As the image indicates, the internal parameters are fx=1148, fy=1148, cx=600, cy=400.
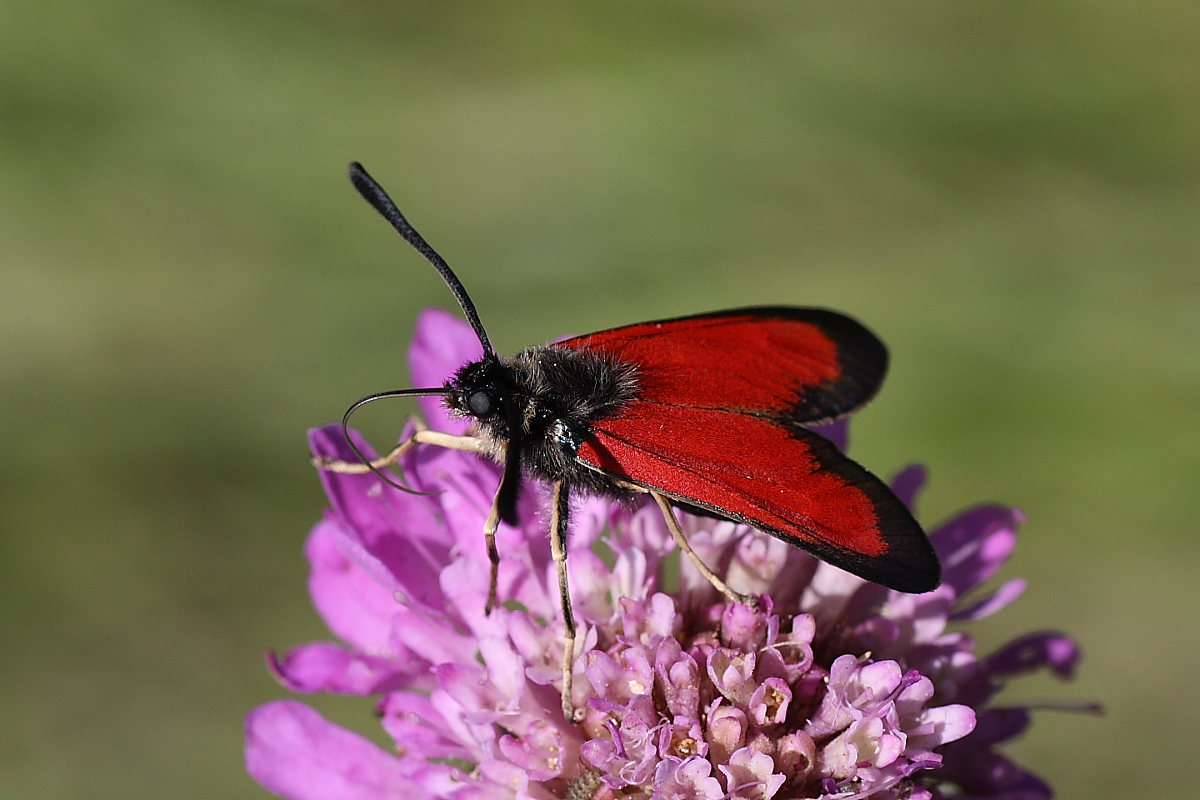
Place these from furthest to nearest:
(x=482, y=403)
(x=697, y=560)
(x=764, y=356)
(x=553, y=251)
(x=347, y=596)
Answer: (x=553, y=251)
(x=347, y=596)
(x=764, y=356)
(x=697, y=560)
(x=482, y=403)

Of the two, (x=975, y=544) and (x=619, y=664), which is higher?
(x=975, y=544)

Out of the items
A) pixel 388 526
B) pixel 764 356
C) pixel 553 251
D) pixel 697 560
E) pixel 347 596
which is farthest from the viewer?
pixel 553 251

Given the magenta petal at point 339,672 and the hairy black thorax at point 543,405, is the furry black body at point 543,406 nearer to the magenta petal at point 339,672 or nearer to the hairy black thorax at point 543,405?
the hairy black thorax at point 543,405

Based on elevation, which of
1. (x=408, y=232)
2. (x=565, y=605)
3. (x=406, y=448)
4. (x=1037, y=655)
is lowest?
(x=1037, y=655)

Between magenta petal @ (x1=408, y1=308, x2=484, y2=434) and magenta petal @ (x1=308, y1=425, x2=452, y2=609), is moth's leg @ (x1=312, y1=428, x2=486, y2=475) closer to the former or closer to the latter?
magenta petal @ (x1=308, y1=425, x2=452, y2=609)

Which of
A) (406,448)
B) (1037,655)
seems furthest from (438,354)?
(1037,655)

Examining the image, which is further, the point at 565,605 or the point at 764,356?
the point at 764,356

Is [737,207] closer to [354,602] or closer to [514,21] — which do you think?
[514,21]

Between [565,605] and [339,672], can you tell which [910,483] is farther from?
[339,672]
